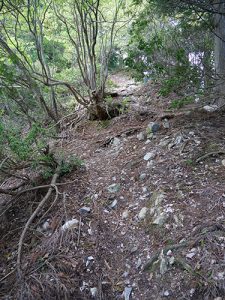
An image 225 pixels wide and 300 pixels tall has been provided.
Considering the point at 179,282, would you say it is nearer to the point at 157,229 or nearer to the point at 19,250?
the point at 157,229

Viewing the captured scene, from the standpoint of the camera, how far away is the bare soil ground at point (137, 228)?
7.27 feet

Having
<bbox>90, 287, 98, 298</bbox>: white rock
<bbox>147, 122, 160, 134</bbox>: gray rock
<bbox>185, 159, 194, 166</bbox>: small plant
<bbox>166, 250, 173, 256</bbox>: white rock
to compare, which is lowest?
<bbox>90, 287, 98, 298</bbox>: white rock

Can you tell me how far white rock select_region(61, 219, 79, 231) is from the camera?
2.83m

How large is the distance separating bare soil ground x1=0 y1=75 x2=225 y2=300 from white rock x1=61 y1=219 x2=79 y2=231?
3 cm

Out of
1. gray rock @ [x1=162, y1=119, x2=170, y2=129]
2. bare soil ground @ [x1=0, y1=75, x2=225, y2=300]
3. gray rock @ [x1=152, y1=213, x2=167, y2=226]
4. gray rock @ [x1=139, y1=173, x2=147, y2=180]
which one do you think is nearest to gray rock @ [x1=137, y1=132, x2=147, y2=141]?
bare soil ground @ [x1=0, y1=75, x2=225, y2=300]

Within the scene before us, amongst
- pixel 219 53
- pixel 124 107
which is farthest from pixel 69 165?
pixel 219 53

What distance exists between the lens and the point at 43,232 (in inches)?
116

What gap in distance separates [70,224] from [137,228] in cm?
71

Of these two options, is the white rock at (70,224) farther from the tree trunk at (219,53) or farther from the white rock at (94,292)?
the tree trunk at (219,53)

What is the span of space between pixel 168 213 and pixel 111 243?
2.08 feet

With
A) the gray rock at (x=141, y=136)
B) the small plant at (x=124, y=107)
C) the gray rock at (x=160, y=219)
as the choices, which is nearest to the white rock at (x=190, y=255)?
the gray rock at (x=160, y=219)

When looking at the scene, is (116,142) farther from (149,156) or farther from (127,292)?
(127,292)

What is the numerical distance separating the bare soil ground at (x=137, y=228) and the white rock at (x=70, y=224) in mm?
30

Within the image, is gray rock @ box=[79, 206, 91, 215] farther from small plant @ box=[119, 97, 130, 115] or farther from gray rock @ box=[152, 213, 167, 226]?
small plant @ box=[119, 97, 130, 115]
